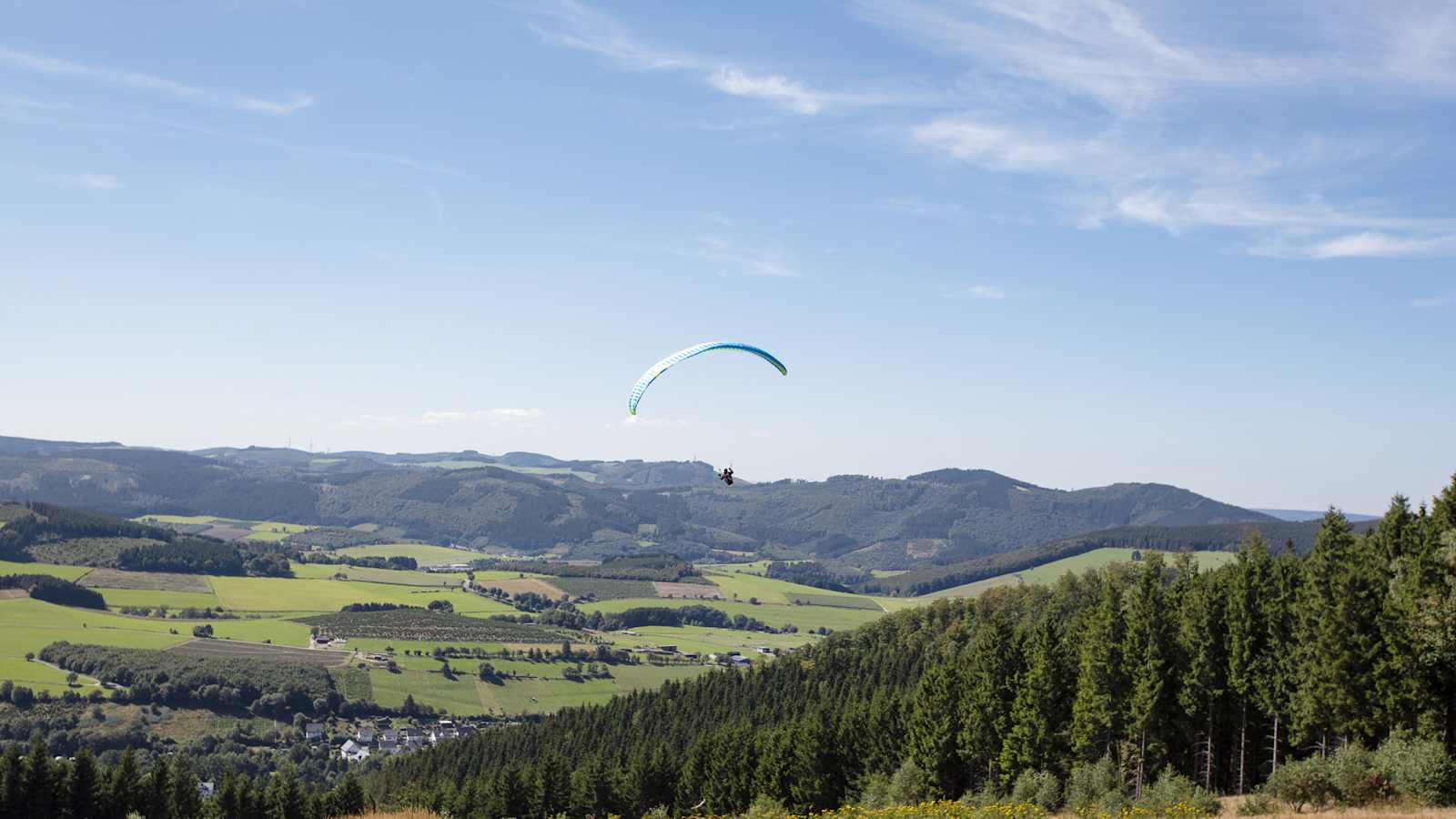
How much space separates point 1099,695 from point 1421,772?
951 inches

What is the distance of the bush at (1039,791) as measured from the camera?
57656mm

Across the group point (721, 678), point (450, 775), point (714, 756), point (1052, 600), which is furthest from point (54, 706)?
point (1052, 600)

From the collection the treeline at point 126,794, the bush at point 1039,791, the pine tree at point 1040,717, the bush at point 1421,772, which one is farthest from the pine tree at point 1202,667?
the treeline at point 126,794

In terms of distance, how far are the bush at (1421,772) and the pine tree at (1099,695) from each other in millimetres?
20655

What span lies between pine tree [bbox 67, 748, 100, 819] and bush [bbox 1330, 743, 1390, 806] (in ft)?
300

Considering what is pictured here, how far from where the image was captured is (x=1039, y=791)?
194ft

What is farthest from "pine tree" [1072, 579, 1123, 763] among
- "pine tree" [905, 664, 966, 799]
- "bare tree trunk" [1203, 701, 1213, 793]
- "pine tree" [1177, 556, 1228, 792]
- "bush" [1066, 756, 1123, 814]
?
"pine tree" [905, 664, 966, 799]

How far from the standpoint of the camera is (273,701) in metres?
197

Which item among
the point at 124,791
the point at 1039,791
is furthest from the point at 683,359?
the point at 124,791

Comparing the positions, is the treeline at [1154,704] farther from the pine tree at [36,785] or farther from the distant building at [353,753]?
the distant building at [353,753]

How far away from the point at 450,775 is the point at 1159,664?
9598 centimetres

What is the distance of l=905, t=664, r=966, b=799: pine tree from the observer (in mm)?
75500

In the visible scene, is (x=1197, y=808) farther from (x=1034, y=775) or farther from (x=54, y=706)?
(x=54, y=706)

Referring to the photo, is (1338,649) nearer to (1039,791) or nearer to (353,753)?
(1039,791)
